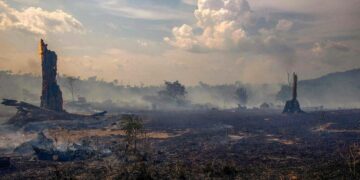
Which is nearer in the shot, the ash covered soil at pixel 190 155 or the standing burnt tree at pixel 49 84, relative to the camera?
the ash covered soil at pixel 190 155

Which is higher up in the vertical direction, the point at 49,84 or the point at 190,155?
the point at 49,84

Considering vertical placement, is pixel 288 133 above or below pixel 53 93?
below

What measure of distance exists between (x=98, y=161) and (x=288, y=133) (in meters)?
33.1

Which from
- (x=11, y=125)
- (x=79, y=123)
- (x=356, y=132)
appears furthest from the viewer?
(x=79, y=123)

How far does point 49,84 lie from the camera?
69.0m

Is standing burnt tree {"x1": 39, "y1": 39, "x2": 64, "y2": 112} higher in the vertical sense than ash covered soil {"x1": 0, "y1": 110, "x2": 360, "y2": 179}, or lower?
higher

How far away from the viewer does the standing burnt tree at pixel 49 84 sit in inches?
2719

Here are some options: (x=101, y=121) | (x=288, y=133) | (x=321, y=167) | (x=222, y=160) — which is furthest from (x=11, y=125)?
(x=321, y=167)

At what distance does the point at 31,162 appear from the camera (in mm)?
31219

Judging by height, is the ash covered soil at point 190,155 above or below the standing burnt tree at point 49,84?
below

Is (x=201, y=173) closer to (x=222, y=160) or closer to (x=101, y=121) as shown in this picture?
(x=222, y=160)

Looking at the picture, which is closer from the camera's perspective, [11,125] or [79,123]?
[11,125]

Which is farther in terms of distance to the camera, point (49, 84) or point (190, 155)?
point (49, 84)

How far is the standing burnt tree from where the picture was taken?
69062mm
